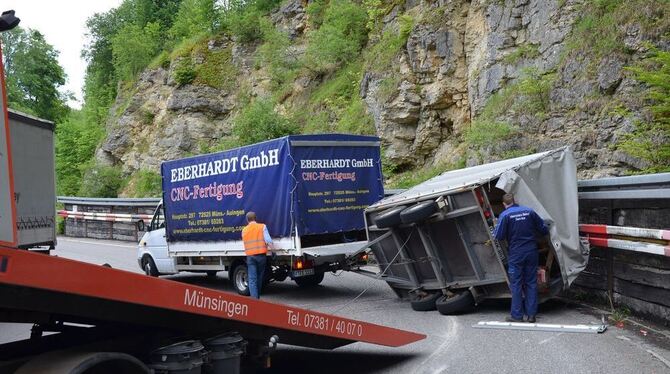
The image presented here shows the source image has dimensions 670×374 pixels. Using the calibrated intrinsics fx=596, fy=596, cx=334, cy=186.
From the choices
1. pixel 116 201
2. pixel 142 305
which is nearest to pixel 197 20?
pixel 116 201

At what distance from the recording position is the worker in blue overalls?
7910mm

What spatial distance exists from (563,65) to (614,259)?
9399mm

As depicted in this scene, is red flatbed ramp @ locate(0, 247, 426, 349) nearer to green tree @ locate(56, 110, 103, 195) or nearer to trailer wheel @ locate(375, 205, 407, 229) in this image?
trailer wheel @ locate(375, 205, 407, 229)

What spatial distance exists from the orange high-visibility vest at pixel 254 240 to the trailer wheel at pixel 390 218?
7.87 ft

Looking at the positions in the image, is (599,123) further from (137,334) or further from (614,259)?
(137,334)

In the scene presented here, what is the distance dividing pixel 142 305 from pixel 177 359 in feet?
2.19

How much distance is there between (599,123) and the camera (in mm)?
14492

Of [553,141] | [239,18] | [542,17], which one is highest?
[239,18]

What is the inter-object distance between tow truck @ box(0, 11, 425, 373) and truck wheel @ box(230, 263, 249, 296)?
6354 millimetres

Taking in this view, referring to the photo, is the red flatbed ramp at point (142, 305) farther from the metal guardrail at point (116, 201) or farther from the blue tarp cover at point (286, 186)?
the metal guardrail at point (116, 201)

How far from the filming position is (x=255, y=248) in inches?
427

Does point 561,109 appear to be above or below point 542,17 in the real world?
below

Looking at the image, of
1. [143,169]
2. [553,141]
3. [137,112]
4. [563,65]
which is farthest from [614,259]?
[137,112]

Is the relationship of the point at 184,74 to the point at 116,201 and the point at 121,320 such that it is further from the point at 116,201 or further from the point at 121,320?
the point at 121,320
